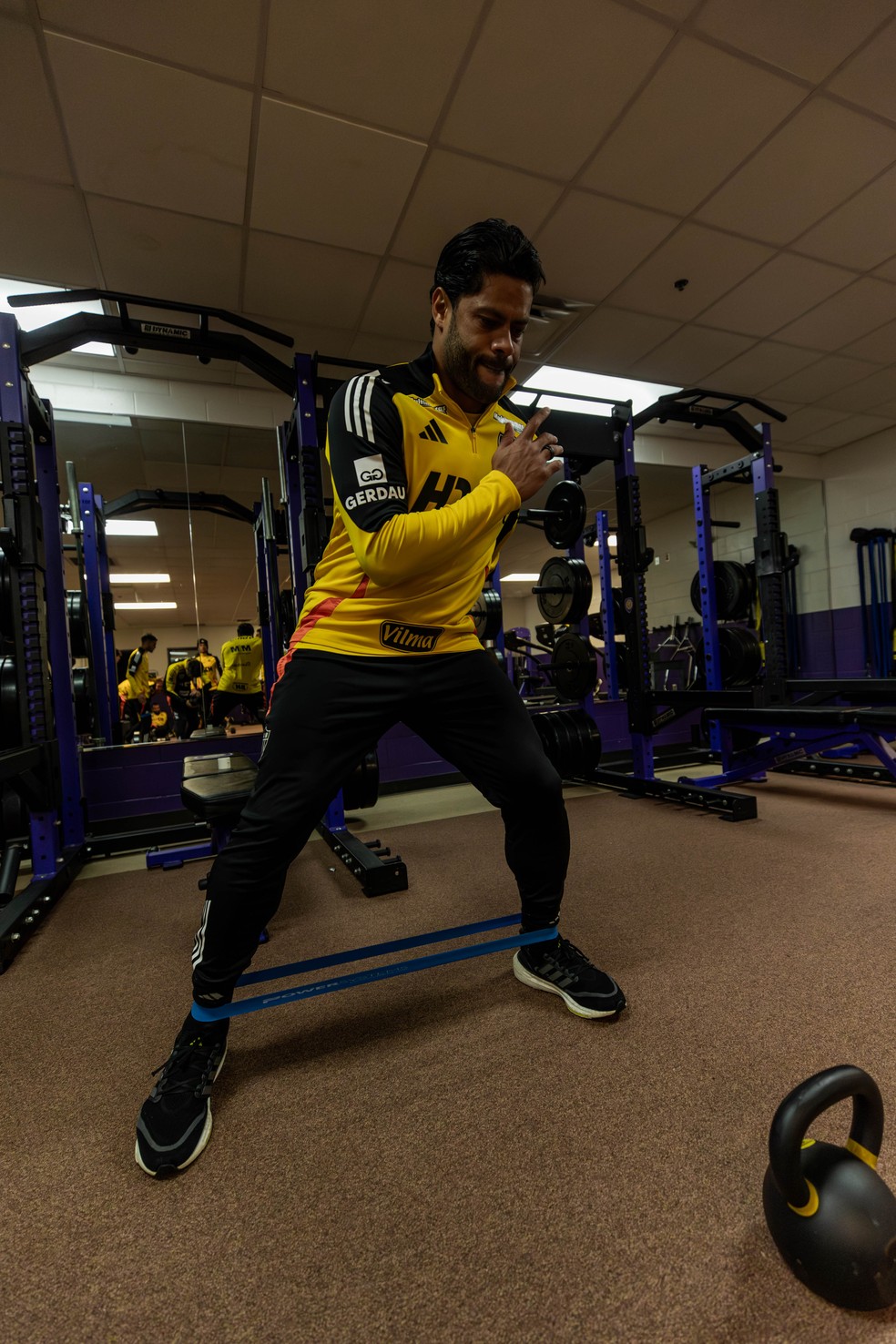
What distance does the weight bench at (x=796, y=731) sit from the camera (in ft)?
8.96

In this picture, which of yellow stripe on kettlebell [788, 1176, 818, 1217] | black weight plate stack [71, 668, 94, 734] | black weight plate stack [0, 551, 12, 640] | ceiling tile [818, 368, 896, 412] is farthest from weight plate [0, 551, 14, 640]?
ceiling tile [818, 368, 896, 412]

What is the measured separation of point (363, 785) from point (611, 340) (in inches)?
151

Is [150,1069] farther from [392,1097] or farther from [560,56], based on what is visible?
[560,56]

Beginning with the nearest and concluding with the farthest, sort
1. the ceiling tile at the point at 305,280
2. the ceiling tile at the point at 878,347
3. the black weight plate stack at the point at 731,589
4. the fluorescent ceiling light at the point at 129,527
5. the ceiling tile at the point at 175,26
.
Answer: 1. the ceiling tile at the point at 175,26
2. the ceiling tile at the point at 305,280
3. the black weight plate stack at the point at 731,589
4. the fluorescent ceiling light at the point at 129,527
5. the ceiling tile at the point at 878,347

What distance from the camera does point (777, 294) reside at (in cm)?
392

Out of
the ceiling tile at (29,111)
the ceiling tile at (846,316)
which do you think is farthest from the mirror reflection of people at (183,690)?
the ceiling tile at (846,316)

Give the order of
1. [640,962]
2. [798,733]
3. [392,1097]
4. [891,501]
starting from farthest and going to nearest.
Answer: [891,501], [798,733], [640,962], [392,1097]

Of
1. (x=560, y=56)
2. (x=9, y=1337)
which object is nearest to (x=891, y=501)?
(x=560, y=56)

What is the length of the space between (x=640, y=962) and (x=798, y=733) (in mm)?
2191

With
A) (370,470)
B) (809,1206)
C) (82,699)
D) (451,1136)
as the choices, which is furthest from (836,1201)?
(82,699)

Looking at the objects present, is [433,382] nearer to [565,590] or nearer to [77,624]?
[565,590]

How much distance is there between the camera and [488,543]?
1228mm

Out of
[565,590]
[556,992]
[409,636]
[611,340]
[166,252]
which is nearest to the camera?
[409,636]

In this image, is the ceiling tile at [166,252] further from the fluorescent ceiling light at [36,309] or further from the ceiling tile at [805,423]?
the ceiling tile at [805,423]
